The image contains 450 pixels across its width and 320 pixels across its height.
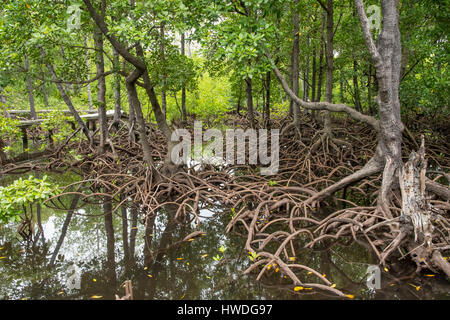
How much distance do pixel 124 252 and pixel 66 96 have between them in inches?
203

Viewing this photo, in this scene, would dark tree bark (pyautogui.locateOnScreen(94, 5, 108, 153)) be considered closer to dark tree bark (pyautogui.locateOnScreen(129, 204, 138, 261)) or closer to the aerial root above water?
the aerial root above water

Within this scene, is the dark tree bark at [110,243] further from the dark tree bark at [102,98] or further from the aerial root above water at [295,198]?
A: the dark tree bark at [102,98]

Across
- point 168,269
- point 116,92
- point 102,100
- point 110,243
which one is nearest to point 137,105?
point 102,100

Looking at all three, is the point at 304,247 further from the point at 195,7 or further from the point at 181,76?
the point at 181,76

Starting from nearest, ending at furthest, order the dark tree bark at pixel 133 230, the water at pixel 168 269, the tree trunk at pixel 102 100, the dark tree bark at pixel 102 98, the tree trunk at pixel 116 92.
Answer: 1. the water at pixel 168 269
2. the dark tree bark at pixel 133 230
3. the tree trunk at pixel 116 92
4. the dark tree bark at pixel 102 98
5. the tree trunk at pixel 102 100

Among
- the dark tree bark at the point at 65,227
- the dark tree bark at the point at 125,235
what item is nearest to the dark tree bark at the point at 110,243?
the dark tree bark at the point at 125,235

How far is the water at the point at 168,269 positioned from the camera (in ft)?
10.5

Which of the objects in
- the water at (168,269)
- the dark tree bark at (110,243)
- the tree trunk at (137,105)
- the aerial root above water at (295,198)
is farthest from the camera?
the tree trunk at (137,105)

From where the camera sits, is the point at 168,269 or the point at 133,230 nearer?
the point at 168,269

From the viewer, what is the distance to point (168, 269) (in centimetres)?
372

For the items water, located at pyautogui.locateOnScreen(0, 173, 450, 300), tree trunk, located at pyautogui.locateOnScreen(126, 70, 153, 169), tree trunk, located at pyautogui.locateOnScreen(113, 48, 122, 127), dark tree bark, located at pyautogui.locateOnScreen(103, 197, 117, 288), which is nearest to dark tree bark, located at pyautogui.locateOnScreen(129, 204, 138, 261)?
water, located at pyautogui.locateOnScreen(0, 173, 450, 300)

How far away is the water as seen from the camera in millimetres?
3197

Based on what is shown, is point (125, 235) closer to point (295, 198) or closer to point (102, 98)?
point (295, 198)

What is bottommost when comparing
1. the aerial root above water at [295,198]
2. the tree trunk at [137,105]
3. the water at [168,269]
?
the water at [168,269]
